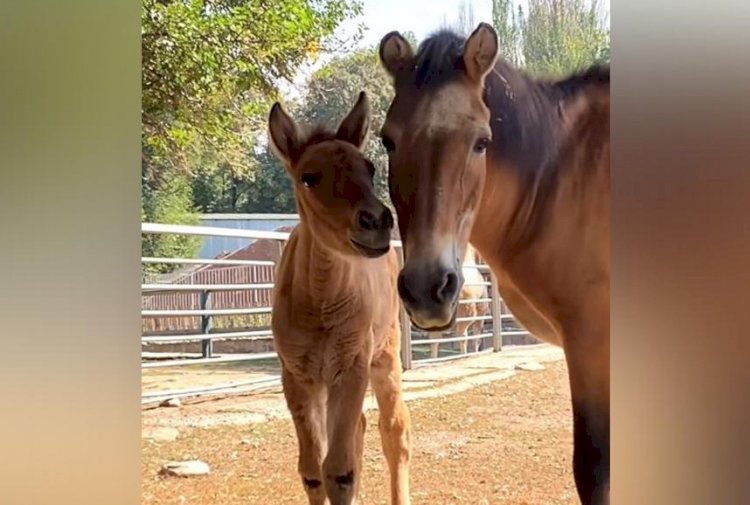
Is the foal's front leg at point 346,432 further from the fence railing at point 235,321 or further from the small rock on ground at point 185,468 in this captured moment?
the small rock on ground at point 185,468

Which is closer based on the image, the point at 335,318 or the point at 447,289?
the point at 447,289

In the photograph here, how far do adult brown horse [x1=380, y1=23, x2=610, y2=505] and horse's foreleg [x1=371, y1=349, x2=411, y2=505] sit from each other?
15cm

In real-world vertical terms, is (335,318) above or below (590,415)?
above

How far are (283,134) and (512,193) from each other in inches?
22.5

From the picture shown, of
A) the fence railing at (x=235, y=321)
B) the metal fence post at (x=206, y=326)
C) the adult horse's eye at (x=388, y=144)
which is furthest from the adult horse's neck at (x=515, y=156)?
the metal fence post at (x=206, y=326)

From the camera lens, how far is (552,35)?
2010 millimetres

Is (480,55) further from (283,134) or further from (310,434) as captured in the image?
(310,434)

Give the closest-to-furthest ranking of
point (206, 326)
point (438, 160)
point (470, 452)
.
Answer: point (438, 160)
point (470, 452)
point (206, 326)

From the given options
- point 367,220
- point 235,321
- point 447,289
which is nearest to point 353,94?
point 367,220

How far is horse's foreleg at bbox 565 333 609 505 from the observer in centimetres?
203

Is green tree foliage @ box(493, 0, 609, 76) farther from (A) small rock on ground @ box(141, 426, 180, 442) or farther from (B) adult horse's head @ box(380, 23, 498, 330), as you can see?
(A) small rock on ground @ box(141, 426, 180, 442)

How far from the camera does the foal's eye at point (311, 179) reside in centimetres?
204

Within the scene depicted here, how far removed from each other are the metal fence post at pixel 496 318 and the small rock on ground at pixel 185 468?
789 mm
